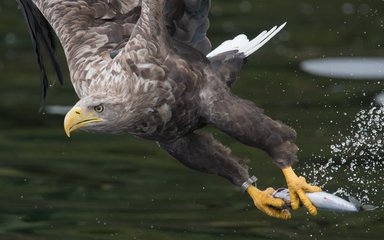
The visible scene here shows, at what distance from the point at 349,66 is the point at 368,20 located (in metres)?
1.54

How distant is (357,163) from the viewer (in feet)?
38.9

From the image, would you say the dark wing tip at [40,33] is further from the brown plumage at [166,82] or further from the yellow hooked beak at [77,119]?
the yellow hooked beak at [77,119]

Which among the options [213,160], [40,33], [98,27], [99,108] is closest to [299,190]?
[213,160]

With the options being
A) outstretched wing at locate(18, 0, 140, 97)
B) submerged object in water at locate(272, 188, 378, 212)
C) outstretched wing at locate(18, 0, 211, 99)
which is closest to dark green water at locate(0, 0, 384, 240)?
submerged object in water at locate(272, 188, 378, 212)

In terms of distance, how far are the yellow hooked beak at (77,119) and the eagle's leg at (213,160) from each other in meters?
0.77

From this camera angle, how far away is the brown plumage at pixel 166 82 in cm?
855

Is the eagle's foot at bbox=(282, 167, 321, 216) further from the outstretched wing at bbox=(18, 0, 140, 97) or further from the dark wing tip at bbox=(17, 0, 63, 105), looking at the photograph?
the dark wing tip at bbox=(17, 0, 63, 105)

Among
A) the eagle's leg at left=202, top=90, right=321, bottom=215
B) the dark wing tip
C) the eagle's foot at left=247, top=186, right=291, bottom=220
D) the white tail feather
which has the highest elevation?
the white tail feather

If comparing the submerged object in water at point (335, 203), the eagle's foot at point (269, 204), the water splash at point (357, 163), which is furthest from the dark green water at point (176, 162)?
the submerged object in water at point (335, 203)

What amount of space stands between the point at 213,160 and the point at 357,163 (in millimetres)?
2884

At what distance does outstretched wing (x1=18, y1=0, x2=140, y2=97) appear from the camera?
902 cm

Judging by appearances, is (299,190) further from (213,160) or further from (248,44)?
(248,44)

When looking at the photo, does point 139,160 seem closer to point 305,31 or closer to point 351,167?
point 351,167

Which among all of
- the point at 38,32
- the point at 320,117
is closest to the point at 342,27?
the point at 320,117
